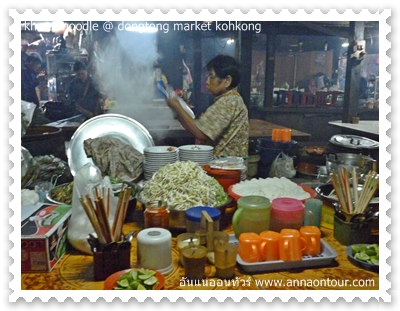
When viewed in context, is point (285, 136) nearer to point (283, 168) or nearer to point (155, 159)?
point (283, 168)

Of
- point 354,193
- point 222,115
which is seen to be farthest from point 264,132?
point 354,193

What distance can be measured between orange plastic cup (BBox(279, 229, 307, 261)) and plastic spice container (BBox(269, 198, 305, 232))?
0.12 metres

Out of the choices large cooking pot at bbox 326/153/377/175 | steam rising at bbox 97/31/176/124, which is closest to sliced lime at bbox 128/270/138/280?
large cooking pot at bbox 326/153/377/175

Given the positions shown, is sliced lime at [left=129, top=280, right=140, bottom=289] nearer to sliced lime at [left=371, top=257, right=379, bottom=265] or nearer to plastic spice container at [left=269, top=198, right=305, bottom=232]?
plastic spice container at [left=269, top=198, right=305, bottom=232]

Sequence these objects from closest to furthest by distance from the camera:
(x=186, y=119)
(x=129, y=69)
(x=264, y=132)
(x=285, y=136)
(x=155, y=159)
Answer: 1. (x=155, y=159)
2. (x=186, y=119)
3. (x=285, y=136)
4. (x=264, y=132)
5. (x=129, y=69)

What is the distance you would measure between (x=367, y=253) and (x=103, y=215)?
1.00 m

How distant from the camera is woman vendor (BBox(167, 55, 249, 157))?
260cm

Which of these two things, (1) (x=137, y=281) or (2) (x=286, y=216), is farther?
(2) (x=286, y=216)

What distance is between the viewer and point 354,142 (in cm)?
333

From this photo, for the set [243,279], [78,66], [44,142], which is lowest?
[243,279]

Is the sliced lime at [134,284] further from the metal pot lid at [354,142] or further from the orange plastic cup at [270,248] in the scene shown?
the metal pot lid at [354,142]

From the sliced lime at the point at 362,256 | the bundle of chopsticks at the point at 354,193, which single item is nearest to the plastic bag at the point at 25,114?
the bundle of chopsticks at the point at 354,193

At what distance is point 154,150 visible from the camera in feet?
6.91
